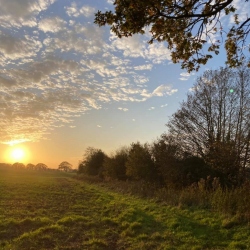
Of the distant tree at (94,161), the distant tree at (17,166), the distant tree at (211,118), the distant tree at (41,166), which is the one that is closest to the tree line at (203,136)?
the distant tree at (211,118)

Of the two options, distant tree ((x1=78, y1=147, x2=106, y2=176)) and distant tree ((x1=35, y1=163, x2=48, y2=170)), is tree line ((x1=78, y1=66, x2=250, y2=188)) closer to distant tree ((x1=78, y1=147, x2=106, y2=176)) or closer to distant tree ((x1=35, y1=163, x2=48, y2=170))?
distant tree ((x1=78, y1=147, x2=106, y2=176))

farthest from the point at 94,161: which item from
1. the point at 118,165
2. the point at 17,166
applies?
the point at 17,166

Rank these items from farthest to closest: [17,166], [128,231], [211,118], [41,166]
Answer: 1. [41,166]
2. [17,166]
3. [211,118]
4. [128,231]

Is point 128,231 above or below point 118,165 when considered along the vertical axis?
below

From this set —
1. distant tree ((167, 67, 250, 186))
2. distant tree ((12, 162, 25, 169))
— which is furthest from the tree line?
distant tree ((12, 162, 25, 169))

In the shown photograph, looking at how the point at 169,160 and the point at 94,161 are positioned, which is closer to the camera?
the point at 169,160

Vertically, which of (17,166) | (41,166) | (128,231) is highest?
(41,166)

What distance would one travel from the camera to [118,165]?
140ft

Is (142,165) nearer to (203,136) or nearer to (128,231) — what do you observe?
(203,136)

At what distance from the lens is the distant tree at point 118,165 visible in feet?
138

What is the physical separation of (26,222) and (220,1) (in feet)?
35.5

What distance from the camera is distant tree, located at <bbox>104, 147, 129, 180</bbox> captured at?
4199cm

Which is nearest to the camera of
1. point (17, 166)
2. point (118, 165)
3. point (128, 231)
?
point (128, 231)

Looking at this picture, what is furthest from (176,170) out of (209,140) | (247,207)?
(247,207)
